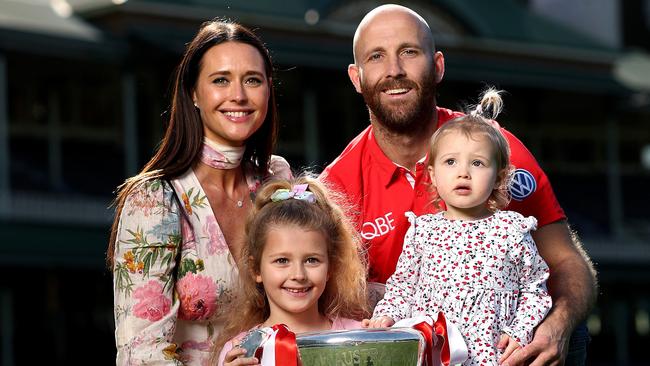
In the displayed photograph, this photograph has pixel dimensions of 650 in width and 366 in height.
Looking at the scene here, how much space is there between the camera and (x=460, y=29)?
92.8 ft

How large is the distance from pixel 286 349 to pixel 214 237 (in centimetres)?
90

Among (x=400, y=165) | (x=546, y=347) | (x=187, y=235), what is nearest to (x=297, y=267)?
(x=187, y=235)

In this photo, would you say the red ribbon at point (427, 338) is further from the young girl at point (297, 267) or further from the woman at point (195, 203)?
the woman at point (195, 203)

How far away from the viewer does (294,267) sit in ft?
15.4

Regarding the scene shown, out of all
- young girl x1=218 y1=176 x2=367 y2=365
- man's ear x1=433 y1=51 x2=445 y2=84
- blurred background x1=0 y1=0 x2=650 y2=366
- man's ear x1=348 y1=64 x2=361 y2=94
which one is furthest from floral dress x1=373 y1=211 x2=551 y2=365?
blurred background x1=0 y1=0 x2=650 y2=366

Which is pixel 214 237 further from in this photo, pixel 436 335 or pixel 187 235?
pixel 436 335

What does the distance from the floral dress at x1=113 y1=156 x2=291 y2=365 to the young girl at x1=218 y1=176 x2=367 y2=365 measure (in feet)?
0.39

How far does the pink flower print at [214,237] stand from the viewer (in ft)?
16.2

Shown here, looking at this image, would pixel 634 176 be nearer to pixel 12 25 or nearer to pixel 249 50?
pixel 12 25

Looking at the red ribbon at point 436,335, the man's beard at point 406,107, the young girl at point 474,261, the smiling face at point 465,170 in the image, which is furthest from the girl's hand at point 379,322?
the man's beard at point 406,107

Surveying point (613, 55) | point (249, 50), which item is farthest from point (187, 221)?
point (613, 55)

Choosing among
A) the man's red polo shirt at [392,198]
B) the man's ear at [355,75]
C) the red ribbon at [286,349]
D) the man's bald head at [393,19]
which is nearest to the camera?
the red ribbon at [286,349]

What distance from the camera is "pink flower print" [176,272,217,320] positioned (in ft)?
16.0

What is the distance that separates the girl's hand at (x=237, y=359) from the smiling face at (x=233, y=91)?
2.90 ft
